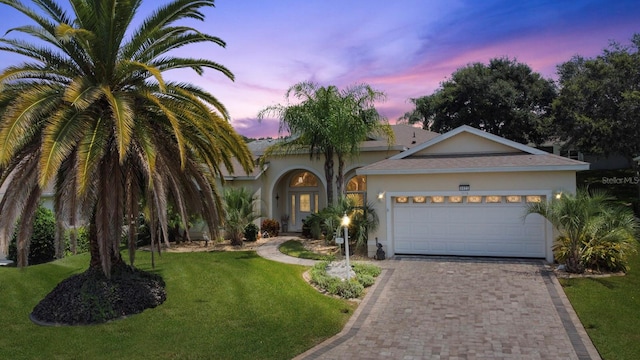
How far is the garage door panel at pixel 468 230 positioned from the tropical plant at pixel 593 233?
168 cm

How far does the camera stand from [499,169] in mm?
14211

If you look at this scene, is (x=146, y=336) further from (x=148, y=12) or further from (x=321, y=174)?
(x=321, y=174)

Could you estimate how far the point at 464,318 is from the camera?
368 inches

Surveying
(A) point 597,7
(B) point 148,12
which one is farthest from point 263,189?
(A) point 597,7

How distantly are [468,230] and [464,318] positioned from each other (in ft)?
19.5

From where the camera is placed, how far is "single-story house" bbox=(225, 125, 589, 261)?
14148mm

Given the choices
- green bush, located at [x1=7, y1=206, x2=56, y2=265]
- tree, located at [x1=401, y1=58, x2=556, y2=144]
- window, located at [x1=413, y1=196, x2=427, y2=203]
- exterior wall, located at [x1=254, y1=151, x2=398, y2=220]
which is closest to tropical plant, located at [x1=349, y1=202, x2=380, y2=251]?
window, located at [x1=413, y1=196, x2=427, y2=203]

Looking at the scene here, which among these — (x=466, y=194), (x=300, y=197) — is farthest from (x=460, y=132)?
(x=300, y=197)

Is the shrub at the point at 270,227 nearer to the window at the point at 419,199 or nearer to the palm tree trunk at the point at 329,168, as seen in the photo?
the palm tree trunk at the point at 329,168

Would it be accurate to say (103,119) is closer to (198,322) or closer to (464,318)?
(198,322)

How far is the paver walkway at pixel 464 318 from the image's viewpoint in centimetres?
770

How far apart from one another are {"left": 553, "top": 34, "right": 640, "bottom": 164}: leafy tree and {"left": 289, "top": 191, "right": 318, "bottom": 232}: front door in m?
18.7

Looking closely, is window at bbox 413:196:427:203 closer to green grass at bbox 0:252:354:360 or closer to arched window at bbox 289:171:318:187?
green grass at bbox 0:252:354:360

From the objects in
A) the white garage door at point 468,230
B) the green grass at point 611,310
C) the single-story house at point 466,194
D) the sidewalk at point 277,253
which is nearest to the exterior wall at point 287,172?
the sidewalk at point 277,253
